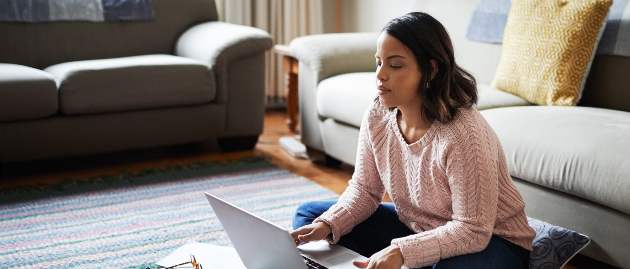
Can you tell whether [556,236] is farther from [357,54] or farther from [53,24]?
[53,24]

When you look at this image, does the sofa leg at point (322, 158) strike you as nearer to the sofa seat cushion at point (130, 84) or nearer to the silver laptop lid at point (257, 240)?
the sofa seat cushion at point (130, 84)

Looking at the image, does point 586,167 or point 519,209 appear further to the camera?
point 586,167

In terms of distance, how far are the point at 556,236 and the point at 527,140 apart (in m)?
0.45

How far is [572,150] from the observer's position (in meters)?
2.03

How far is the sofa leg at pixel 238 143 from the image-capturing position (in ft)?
11.7

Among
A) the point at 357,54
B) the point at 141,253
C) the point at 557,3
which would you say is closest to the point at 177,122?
the point at 357,54

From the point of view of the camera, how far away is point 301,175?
3.20m

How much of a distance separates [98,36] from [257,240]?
2308 millimetres

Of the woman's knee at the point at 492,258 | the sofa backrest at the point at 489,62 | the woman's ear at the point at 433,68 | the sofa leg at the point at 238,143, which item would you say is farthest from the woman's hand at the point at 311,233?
the sofa leg at the point at 238,143

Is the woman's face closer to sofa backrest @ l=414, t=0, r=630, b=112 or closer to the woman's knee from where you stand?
the woman's knee

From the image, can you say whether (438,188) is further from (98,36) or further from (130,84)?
(98,36)

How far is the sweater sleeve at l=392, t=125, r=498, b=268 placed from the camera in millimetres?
1474

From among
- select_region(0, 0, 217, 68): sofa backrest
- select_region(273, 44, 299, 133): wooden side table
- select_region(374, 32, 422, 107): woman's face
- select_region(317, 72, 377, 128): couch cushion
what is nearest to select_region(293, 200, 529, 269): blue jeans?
select_region(374, 32, 422, 107): woman's face

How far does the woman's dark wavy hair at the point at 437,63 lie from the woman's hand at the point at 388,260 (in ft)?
0.91
